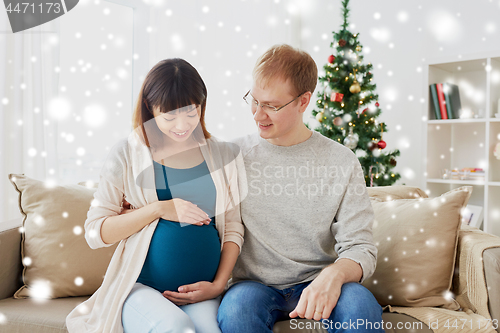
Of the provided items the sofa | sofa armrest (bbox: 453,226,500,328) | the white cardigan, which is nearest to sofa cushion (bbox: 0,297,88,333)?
the sofa

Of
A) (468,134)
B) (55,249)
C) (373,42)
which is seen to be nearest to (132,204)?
(55,249)

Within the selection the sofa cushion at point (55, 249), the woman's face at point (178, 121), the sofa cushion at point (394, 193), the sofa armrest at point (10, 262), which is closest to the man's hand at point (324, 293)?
the woman's face at point (178, 121)

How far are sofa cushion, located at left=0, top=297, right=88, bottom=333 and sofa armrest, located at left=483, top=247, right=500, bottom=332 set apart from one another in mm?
1303

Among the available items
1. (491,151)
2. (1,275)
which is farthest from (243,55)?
(1,275)

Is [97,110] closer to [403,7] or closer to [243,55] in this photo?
[243,55]

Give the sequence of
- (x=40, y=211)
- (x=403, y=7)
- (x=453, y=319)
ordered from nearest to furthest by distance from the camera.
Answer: (x=453, y=319), (x=40, y=211), (x=403, y=7)

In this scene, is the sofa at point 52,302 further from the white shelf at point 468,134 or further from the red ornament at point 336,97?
the red ornament at point 336,97

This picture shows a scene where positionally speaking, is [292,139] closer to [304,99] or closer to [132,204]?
[304,99]

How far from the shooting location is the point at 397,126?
3398mm

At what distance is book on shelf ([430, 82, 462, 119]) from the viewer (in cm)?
280

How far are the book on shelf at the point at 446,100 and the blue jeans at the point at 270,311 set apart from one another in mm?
2117

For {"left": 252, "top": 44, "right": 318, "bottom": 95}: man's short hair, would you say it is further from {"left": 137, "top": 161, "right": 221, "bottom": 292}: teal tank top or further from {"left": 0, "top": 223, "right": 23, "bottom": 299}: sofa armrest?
{"left": 0, "top": 223, "right": 23, "bottom": 299}: sofa armrest

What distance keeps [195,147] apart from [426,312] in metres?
0.92

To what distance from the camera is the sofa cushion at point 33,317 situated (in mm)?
1229
